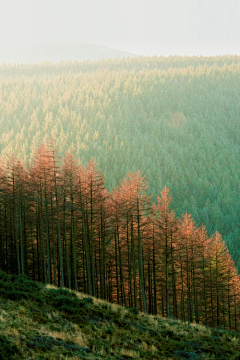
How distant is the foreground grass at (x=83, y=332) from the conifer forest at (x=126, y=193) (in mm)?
8222

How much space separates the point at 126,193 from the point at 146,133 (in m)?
131

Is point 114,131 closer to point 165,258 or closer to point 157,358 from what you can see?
point 165,258

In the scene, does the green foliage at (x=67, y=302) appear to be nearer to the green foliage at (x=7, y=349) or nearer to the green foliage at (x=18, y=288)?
the green foliage at (x=18, y=288)

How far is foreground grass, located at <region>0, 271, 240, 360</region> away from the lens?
10641 mm

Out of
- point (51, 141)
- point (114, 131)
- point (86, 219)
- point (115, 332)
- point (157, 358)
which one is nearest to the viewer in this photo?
point (157, 358)

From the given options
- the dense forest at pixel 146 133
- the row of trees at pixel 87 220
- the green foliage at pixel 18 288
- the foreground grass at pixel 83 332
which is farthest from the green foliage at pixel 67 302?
the dense forest at pixel 146 133

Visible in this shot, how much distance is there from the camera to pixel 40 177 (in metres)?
28.2

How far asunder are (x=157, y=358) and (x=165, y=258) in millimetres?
18008

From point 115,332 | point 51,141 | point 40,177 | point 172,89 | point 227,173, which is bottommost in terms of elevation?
point 227,173

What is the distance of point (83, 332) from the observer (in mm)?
13570

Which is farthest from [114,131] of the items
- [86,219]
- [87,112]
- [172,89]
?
[86,219]

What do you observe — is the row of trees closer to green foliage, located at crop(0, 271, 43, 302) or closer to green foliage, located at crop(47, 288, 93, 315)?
green foliage, located at crop(0, 271, 43, 302)

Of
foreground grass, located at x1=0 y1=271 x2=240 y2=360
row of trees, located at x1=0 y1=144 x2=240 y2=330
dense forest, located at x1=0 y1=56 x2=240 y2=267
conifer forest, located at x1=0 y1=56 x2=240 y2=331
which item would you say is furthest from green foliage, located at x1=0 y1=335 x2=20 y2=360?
dense forest, located at x1=0 y1=56 x2=240 y2=267

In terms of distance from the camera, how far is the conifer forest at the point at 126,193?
94.9 ft
